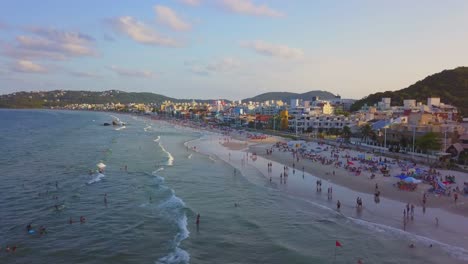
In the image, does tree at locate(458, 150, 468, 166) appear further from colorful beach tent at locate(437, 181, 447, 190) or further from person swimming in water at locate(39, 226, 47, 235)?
person swimming in water at locate(39, 226, 47, 235)

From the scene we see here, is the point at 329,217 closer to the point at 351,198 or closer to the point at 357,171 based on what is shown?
the point at 351,198

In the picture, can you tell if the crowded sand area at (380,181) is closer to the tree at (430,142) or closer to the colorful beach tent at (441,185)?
the colorful beach tent at (441,185)

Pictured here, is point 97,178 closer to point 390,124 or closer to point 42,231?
point 42,231

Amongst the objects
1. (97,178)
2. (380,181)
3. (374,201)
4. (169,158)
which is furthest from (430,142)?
(97,178)

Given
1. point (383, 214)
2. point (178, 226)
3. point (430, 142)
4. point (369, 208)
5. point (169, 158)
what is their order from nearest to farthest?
point (178, 226)
point (383, 214)
point (369, 208)
point (430, 142)
point (169, 158)

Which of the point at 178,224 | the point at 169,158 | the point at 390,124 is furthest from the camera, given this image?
the point at 390,124

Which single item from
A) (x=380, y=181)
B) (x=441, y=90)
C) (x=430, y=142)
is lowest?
(x=380, y=181)

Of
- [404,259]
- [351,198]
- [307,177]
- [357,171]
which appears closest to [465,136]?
[357,171]
